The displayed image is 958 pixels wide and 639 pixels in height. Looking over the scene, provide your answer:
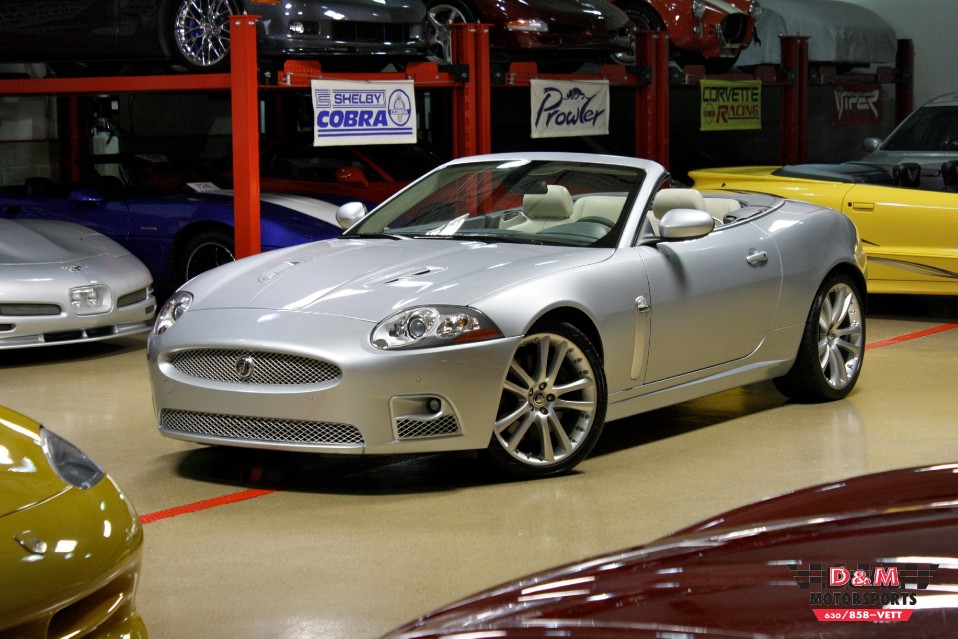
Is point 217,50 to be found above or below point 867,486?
above

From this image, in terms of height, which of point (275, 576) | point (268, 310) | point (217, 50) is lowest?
point (275, 576)

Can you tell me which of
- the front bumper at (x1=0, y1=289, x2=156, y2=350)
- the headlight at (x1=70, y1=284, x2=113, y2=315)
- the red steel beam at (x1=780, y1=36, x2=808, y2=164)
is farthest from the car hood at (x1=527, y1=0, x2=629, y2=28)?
the headlight at (x1=70, y1=284, x2=113, y2=315)

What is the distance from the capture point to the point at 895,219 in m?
9.72

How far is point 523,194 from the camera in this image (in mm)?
6312

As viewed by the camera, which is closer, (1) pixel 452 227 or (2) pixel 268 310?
(2) pixel 268 310

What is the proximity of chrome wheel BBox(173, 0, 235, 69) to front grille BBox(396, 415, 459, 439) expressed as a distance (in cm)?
481

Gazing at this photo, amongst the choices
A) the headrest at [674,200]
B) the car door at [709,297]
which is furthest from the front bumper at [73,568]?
the headrest at [674,200]

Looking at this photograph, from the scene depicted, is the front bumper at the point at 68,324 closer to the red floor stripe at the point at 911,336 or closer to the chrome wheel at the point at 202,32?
the chrome wheel at the point at 202,32

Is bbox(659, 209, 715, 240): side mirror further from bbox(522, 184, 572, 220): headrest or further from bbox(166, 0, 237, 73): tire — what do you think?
bbox(166, 0, 237, 73): tire

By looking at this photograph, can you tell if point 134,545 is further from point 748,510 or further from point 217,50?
point 217,50

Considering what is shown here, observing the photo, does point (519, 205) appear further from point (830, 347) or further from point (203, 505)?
point (203, 505)

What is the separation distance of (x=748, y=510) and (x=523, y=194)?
3709 millimetres

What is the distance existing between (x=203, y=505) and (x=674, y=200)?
258cm

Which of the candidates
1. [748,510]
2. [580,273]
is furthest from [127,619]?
[580,273]
